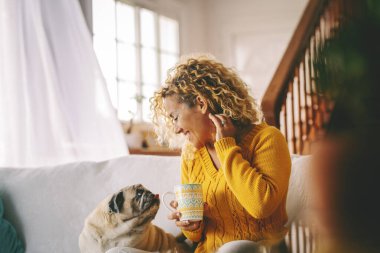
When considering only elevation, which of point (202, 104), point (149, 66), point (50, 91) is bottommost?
point (202, 104)

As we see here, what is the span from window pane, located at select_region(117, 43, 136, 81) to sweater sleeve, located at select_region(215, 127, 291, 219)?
11.6 ft

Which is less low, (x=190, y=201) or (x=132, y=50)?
(x=132, y=50)

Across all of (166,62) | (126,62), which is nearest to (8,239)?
(126,62)

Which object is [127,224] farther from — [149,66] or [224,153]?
[149,66]

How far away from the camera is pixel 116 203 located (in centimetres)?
168

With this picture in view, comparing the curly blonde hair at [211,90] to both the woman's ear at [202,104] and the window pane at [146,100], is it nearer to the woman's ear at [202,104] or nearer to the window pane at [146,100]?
the woman's ear at [202,104]

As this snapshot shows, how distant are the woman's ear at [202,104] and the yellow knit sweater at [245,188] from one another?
154 mm

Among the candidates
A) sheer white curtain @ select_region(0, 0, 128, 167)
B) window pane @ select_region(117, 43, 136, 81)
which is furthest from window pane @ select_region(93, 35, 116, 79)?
sheer white curtain @ select_region(0, 0, 128, 167)

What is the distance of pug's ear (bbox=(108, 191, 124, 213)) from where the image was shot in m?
1.68

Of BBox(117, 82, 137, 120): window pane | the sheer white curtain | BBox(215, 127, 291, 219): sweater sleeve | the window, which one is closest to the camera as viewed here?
BBox(215, 127, 291, 219): sweater sleeve

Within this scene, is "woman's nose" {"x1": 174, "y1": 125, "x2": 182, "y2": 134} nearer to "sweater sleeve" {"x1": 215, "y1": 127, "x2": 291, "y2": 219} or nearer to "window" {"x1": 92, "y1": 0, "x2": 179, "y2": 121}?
"sweater sleeve" {"x1": 215, "y1": 127, "x2": 291, "y2": 219}

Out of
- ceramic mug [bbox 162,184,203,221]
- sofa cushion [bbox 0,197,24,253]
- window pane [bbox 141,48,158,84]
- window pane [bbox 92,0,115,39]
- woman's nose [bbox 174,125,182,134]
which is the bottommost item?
sofa cushion [bbox 0,197,24,253]

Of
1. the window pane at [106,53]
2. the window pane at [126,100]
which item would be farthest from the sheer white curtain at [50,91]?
the window pane at [126,100]

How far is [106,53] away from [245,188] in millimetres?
3516
